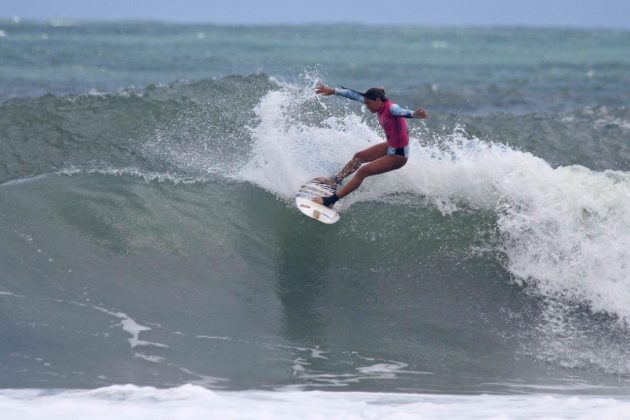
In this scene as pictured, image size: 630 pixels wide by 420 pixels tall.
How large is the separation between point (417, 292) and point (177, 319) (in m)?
2.51

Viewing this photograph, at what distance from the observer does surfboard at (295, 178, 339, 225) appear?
31.6 ft

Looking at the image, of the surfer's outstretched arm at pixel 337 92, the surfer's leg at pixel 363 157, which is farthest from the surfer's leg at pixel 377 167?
the surfer's outstretched arm at pixel 337 92

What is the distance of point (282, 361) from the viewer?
7703mm

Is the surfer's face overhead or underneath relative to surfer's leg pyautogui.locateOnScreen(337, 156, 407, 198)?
overhead

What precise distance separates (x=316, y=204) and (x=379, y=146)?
918 millimetres

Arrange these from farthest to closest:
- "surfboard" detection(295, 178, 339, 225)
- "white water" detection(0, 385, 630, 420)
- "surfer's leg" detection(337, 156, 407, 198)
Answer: "surfboard" detection(295, 178, 339, 225) → "surfer's leg" detection(337, 156, 407, 198) → "white water" detection(0, 385, 630, 420)

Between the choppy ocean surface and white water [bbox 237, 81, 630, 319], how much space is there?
0.9 inches

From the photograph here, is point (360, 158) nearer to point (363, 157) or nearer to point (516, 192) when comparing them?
point (363, 157)

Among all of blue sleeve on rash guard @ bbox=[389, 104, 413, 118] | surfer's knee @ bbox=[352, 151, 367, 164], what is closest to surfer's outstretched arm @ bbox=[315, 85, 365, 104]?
blue sleeve on rash guard @ bbox=[389, 104, 413, 118]

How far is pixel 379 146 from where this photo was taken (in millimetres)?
9555

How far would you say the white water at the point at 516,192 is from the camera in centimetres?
922

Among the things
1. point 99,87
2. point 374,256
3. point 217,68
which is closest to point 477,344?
point 374,256

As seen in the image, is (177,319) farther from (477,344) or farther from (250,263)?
(477,344)

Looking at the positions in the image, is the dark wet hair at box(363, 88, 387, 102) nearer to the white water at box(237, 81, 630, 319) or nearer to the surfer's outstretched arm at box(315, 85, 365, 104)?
the surfer's outstretched arm at box(315, 85, 365, 104)
